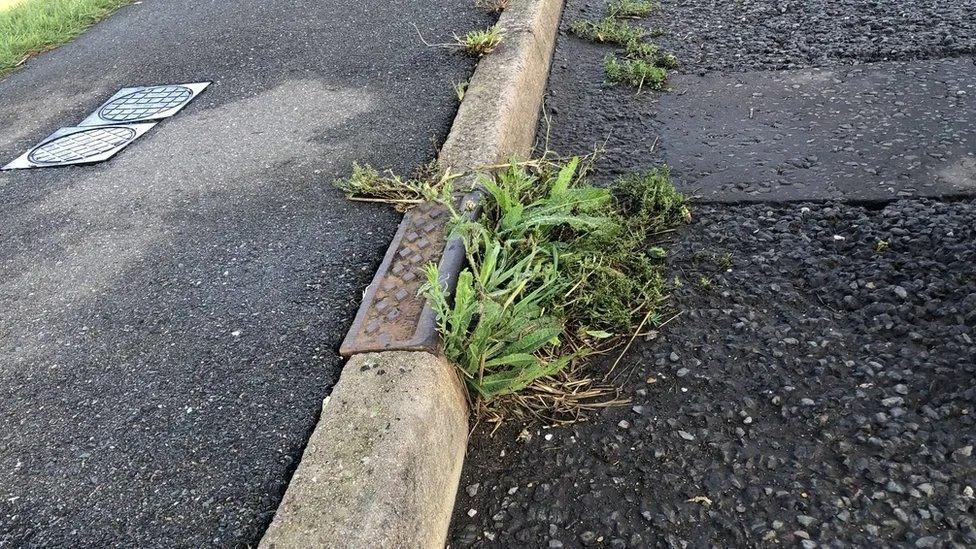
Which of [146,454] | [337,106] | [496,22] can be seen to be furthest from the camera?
[496,22]

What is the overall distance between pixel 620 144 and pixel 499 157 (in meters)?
0.74

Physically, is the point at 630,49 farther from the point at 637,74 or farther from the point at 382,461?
the point at 382,461

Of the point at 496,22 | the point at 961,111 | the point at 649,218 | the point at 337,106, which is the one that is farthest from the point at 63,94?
the point at 961,111

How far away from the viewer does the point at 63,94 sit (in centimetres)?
438

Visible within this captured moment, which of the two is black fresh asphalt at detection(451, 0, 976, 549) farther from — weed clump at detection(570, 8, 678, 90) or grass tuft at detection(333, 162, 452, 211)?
grass tuft at detection(333, 162, 452, 211)

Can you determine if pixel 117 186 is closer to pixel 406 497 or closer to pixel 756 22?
pixel 406 497

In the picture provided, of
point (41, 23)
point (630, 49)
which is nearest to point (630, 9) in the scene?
point (630, 49)

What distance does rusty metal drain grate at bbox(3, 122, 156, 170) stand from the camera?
3.56 meters

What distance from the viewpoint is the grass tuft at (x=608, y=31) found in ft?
13.7

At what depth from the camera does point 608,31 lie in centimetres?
422

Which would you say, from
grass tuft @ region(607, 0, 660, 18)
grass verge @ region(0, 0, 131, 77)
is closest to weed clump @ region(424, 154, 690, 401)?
grass tuft @ region(607, 0, 660, 18)

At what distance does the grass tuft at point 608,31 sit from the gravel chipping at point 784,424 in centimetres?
210

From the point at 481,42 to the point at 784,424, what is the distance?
2.55m

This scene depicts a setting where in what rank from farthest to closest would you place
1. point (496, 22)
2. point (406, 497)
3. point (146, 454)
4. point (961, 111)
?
point (496, 22) → point (961, 111) → point (146, 454) → point (406, 497)
